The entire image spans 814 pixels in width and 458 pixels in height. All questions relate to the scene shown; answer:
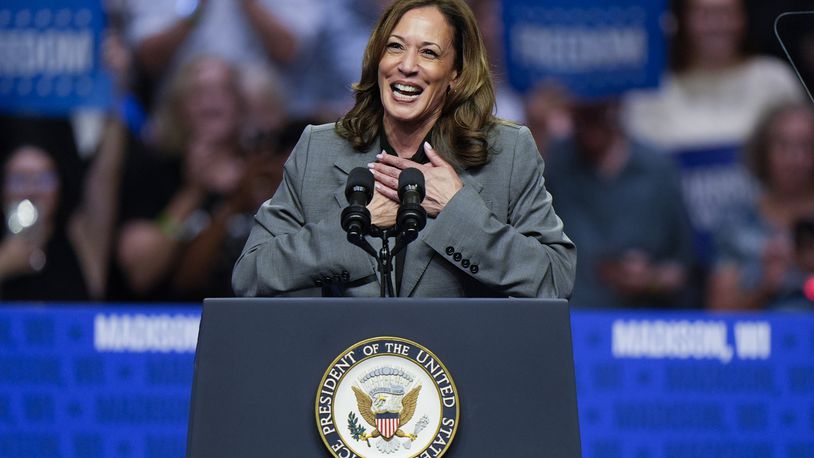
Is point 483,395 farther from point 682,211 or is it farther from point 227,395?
point 682,211

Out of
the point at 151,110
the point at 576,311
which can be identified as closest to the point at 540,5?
the point at 576,311

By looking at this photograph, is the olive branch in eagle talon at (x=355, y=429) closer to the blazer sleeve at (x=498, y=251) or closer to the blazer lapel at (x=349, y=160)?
the blazer sleeve at (x=498, y=251)

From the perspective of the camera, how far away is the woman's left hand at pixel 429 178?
2.01 m

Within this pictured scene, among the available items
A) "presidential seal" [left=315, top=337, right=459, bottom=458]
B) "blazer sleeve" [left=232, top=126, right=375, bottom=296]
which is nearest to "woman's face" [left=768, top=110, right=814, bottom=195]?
"blazer sleeve" [left=232, top=126, right=375, bottom=296]

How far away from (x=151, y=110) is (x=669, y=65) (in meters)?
2.27

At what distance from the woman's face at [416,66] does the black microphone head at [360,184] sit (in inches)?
10.7

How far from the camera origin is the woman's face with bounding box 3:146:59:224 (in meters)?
5.07

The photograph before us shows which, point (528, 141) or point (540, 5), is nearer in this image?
point (528, 141)

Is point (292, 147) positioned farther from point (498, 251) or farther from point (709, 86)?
point (498, 251)

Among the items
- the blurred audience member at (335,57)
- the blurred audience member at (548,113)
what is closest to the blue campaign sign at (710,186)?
the blurred audience member at (548,113)

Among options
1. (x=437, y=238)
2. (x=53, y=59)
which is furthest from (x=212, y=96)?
(x=437, y=238)

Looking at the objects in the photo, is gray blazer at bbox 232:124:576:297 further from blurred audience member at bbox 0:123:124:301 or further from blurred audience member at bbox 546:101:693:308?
blurred audience member at bbox 0:123:124:301

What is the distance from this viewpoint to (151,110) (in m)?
5.07

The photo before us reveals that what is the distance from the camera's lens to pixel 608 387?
431cm
